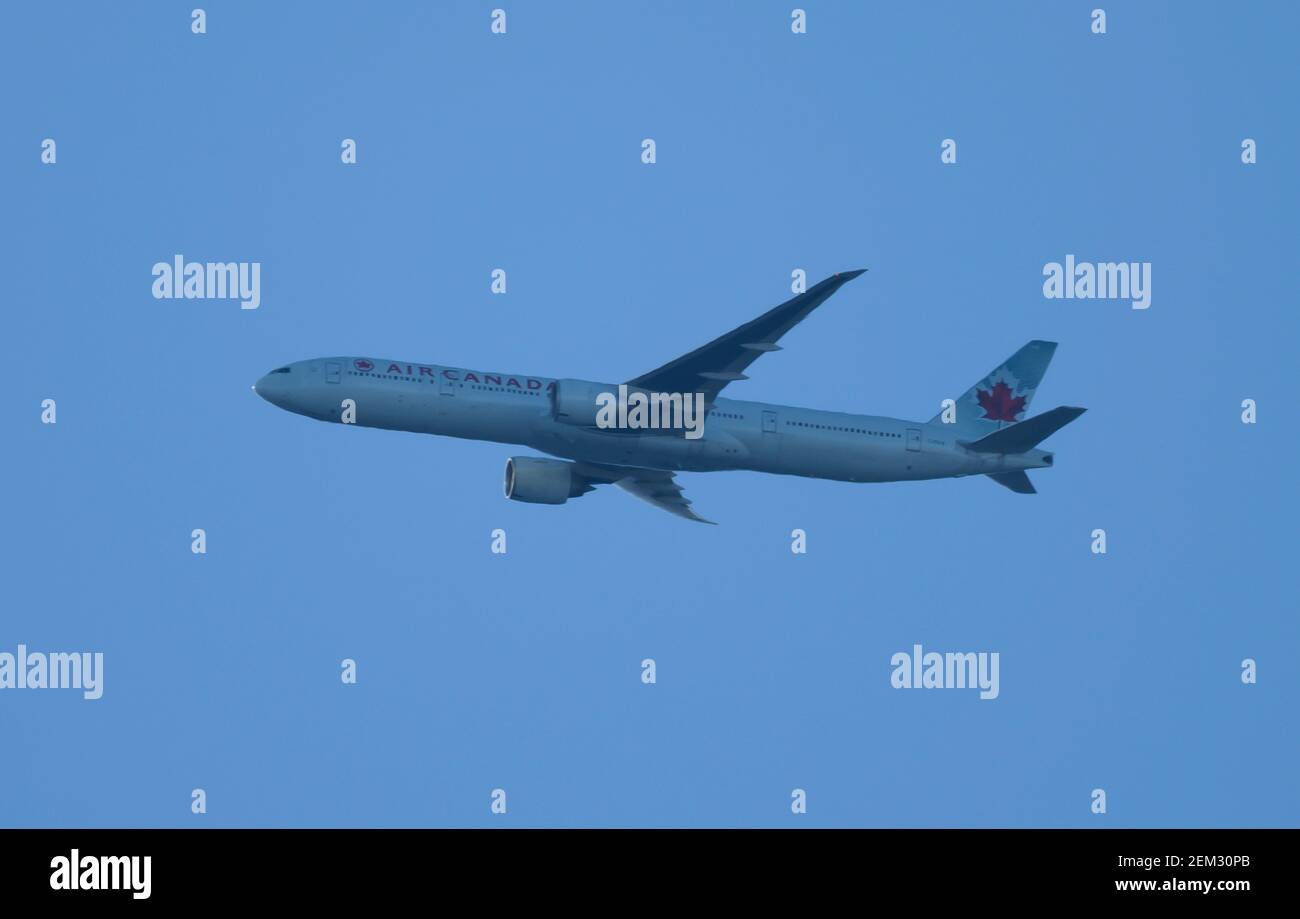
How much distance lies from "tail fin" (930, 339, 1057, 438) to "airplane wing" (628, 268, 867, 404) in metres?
10.2

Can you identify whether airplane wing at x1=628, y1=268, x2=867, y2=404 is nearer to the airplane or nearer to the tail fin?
the airplane

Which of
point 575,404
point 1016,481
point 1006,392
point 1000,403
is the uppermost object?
point 1006,392

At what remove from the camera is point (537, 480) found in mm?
62500

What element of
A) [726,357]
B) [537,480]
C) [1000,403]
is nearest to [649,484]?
[537,480]

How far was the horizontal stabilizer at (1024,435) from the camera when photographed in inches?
2307

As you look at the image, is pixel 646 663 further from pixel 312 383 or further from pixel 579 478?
pixel 312 383

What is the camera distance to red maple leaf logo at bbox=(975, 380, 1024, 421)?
217 feet

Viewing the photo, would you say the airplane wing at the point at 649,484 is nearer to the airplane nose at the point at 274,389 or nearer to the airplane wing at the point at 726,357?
the airplane wing at the point at 726,357

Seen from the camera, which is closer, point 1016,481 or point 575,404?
point 575,404

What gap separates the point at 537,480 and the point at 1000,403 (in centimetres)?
1823

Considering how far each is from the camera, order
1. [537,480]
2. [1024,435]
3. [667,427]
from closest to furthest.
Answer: [667,427] < [1024,435] < [537,480]

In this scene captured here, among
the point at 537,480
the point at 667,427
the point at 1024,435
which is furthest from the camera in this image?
the point at 537,480

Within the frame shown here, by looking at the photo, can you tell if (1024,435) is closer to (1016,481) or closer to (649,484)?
(1016,481)

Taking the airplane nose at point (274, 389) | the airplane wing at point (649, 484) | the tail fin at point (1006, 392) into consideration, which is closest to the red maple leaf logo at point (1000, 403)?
the tail fin at point (1006, 392)
